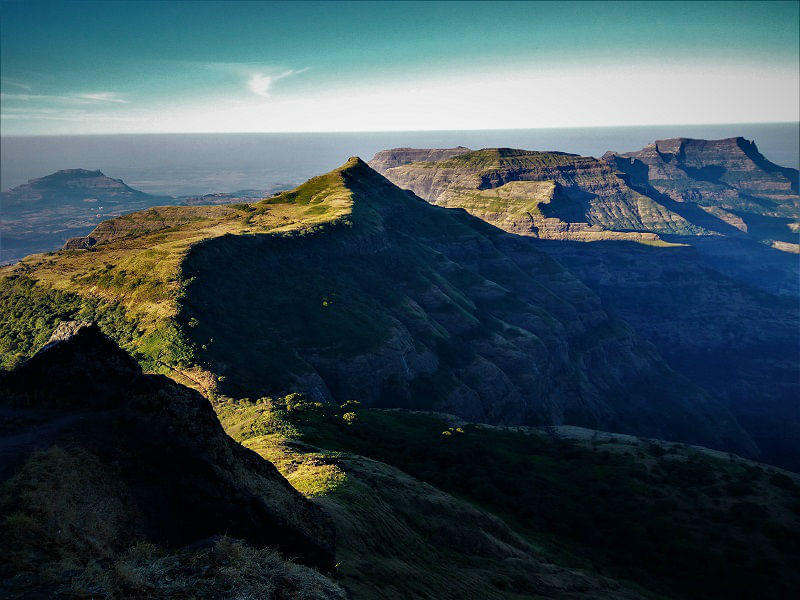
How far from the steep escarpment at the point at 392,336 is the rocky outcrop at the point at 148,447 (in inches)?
2535

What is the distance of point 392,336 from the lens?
418 ft

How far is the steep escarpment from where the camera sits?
349 ft

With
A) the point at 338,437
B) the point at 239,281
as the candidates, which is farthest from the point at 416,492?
the point at 239,281

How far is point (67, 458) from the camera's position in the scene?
20422 millimetres

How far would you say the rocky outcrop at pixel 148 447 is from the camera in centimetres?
2128

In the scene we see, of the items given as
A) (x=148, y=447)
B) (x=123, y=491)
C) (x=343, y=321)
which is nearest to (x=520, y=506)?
(x=343, y=321)

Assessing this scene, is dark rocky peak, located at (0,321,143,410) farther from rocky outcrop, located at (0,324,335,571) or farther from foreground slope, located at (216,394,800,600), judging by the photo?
foreground slope, located at (216,394,800,600)

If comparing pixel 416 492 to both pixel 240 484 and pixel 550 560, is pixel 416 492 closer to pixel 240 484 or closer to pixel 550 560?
pixel 550 560

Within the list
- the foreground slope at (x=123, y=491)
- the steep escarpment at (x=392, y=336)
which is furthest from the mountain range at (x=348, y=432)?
the steep escarpment at (x=392, y=336)

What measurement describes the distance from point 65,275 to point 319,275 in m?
62.4

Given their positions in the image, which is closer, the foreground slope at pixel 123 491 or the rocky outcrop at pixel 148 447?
the foreground slope at pixel 123 491

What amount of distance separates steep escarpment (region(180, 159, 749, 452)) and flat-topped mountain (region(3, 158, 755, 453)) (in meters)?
0.46

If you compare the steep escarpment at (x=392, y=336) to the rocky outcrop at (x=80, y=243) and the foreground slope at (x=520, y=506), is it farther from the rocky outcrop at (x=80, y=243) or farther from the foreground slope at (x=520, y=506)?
the rocky outcrop at (x=80, y=243)

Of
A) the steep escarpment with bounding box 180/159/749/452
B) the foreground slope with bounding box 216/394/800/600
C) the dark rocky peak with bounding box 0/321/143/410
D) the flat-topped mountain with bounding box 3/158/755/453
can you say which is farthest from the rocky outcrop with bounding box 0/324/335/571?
the steep escarpment with bounding box 180/159/749/452
